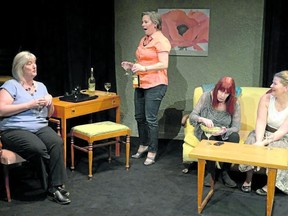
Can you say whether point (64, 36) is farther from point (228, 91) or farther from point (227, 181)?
point (227, 181)

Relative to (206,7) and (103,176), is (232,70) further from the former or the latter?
(103,176)

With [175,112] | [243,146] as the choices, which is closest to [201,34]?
[175,112]

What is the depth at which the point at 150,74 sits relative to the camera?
4211mm

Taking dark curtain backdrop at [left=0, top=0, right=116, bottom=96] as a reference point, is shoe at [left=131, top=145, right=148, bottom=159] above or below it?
below

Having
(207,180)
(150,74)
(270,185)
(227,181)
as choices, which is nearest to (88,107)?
(150,74)

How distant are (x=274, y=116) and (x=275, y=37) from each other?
1101 millimetres

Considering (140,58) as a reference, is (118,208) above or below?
below

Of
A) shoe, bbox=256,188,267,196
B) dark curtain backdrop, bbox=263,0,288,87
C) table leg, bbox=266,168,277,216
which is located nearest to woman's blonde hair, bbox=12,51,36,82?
table leg, bbox=266,168,277,216

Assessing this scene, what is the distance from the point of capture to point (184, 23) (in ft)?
16.4

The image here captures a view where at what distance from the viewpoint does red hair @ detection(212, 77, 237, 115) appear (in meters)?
3.76

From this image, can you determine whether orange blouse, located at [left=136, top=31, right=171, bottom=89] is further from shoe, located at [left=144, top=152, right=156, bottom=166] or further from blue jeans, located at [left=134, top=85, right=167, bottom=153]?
shoe, located at [left=144, top=152, right=156, bottom=166]

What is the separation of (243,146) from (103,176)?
51.8 inches

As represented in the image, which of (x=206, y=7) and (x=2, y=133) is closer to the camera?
(x=2, y=133)

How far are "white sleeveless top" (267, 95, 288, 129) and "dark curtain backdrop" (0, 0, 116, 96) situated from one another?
1.93m
